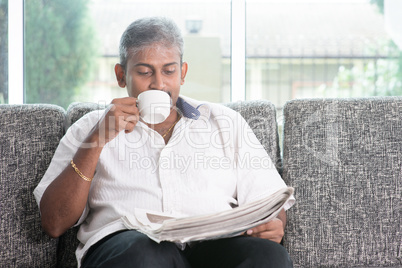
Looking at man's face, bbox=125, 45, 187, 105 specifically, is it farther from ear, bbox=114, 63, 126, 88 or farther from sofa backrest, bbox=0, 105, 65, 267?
sofa backrest, bbox=0, 105, 65, 267

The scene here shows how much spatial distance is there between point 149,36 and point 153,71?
0.39ft

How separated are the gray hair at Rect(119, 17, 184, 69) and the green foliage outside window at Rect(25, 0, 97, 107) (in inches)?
46.0

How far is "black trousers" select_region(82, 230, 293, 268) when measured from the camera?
1.12 meters

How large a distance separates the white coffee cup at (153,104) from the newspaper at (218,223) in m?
0.38

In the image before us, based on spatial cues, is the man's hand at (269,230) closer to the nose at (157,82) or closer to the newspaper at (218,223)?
the newspaper at (218,223)

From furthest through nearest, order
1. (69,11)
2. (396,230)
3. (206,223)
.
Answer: (69,11)
(396,230)
(206,223)

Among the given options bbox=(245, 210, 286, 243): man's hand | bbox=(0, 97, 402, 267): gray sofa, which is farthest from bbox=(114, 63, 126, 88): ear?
bbox=(245, 210, 286, 243): man's hand

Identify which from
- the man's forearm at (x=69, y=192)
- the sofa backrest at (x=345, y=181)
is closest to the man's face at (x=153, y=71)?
the man's forearm at (x=69, y=192)

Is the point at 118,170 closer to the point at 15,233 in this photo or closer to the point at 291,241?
the point at 15,233

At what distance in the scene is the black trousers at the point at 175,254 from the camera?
1120mm

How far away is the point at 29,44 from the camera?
2.66 meters

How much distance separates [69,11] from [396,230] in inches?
81.0

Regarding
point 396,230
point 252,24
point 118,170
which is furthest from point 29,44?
point 396,230

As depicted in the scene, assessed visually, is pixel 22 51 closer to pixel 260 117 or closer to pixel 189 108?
pixel 189 108
